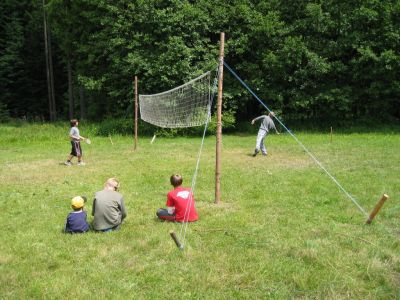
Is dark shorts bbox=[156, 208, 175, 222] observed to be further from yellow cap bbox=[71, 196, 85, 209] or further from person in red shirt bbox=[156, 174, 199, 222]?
yellow cap bbox=[71, 196, 85, 209]

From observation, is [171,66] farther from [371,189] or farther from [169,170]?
[371,189]

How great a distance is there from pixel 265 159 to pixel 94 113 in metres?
22.6

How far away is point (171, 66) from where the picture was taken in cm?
2405

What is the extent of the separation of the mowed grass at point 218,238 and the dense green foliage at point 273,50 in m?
11.3

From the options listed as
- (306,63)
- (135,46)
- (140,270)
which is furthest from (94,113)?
(140,270)

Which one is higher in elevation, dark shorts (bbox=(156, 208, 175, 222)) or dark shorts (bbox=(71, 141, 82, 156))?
dark shorts (bbox=(71, 141, 82, 156))

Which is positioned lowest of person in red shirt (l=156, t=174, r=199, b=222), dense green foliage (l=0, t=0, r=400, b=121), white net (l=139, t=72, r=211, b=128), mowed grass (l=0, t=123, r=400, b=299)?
mowed grass (l=0, t=123, r=400, b=299)

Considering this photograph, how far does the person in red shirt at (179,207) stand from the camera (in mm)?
7527

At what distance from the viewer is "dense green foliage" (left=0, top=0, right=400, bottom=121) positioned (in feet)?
77.4

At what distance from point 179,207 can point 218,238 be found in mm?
1093

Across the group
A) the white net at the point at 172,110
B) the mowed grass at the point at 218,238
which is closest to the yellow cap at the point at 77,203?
the mowed grass at the point at 218,238

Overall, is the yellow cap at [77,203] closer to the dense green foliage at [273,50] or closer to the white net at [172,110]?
the white net at [172,110]

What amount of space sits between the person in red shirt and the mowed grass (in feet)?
0.75

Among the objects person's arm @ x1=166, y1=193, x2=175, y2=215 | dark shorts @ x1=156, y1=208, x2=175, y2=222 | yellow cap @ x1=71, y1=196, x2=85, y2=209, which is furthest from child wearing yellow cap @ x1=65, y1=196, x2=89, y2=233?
person's arm @ x1=166, y1=193, x2=175, y2=215
